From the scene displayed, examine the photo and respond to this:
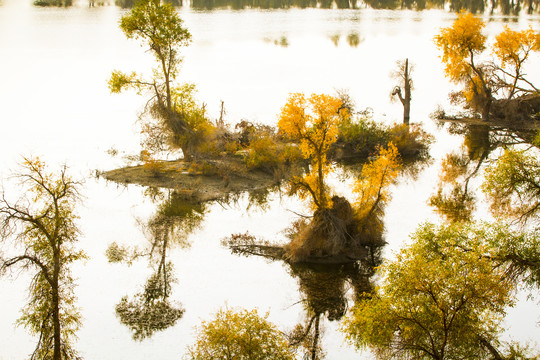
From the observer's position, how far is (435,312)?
19.2m

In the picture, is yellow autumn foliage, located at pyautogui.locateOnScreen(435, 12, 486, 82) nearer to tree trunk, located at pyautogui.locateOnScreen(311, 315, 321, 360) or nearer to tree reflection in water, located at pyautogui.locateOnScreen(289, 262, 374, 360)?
tree reflection in water, located at pyautogui.locateOnScreen(289, 262, 374, 360)

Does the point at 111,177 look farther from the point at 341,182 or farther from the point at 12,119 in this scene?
the point at 12,119

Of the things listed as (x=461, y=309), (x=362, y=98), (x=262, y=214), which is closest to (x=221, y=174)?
(x=262, y=214)

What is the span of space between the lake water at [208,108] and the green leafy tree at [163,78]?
4806mm

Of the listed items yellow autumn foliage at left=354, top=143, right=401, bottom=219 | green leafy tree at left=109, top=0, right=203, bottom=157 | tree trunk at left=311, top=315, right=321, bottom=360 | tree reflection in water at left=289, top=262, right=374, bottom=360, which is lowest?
tree trunk at left=311, top=315, right=321, bottom=360

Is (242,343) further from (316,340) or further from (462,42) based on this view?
(462,42)

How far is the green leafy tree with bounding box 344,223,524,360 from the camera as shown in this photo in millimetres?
18734

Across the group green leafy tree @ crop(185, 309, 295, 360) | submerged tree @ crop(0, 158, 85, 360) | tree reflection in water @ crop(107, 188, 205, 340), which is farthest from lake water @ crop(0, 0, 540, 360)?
green leafy tree @ crop(185, 309, 295, 360)

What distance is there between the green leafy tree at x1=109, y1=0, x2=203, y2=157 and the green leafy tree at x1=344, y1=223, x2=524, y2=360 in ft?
70.9

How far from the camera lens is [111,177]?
39.6m

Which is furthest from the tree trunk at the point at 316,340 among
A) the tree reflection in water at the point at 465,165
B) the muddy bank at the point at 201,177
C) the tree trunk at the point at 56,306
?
the muddy bank at the point at 201,177

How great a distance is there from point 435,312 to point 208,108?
39.6 m

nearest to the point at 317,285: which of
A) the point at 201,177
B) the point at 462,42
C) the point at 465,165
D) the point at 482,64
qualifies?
the point at 201,177

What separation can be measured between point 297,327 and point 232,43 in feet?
231
